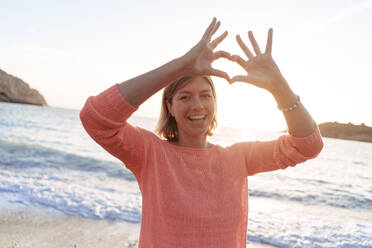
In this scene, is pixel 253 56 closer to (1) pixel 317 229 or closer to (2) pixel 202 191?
(2) pixel 202 191

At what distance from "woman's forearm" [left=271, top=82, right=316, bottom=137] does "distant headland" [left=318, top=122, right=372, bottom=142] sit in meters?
91.1

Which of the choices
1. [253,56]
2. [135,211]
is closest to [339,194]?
[135,211]

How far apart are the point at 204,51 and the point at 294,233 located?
18.4ft

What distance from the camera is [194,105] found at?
82.0 inches

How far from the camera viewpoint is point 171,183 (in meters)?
1.91

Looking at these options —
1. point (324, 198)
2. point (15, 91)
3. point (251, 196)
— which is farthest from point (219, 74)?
point (15, 91)

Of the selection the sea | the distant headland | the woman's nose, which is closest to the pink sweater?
the woman's nose

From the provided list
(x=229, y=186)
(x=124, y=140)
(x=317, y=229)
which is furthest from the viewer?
(x=317, y=229)

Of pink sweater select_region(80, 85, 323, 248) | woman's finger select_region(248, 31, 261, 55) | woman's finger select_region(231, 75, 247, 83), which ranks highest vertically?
woman's finger select_region(248, 31, 261, 55)

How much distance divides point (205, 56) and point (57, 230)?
14.6 ft

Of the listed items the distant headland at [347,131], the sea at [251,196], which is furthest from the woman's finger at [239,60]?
the distant headland at [347,131]

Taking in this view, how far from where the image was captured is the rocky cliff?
313 ft

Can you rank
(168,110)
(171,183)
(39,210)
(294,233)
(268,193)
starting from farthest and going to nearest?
1. (268,193)
2. (294,233)
3. (39,210)
4. (168,110)
5. (171,183)

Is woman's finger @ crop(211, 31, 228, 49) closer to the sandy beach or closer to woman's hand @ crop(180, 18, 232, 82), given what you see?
woman's hand @ crop(180, 18, 232, 82)
